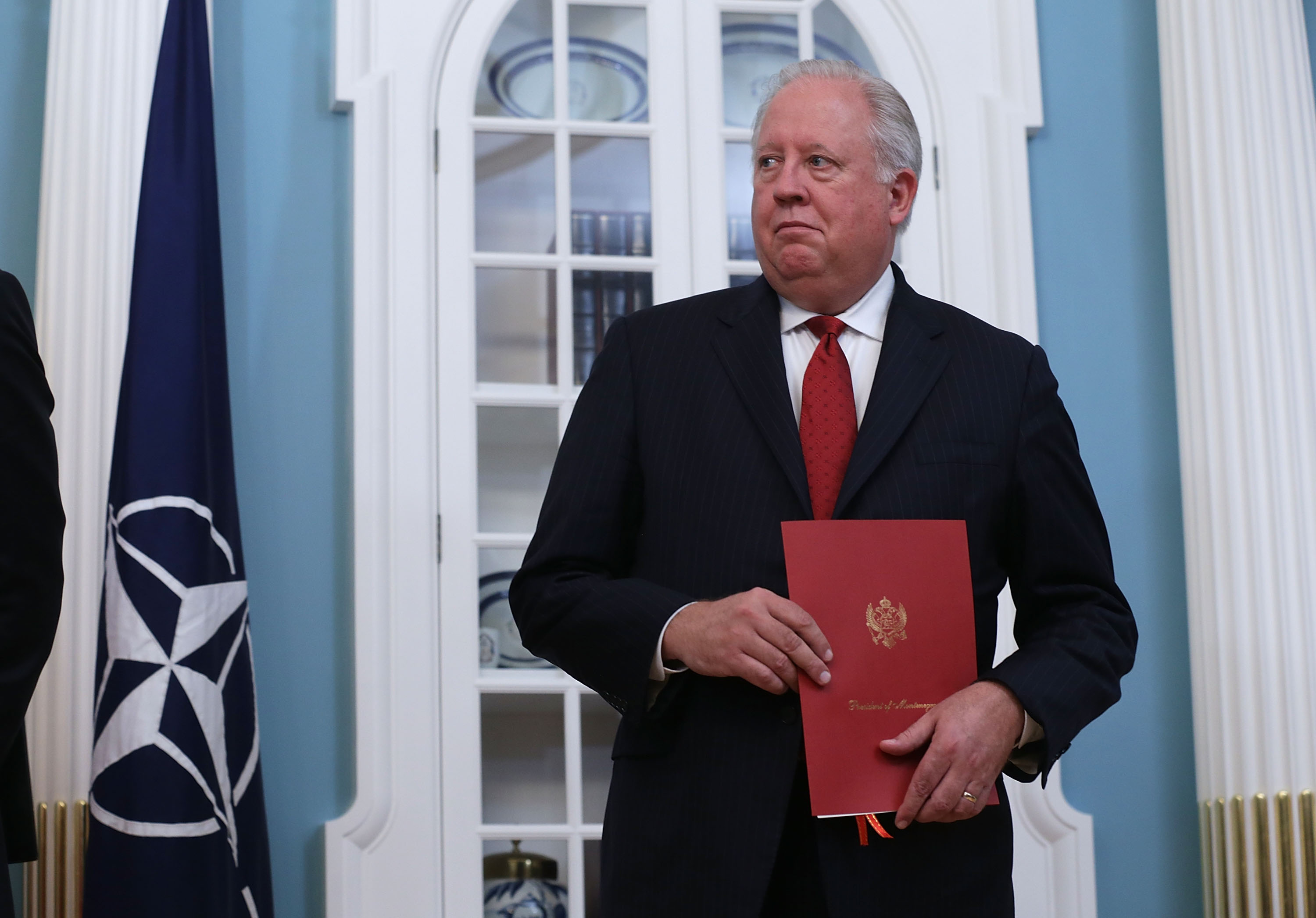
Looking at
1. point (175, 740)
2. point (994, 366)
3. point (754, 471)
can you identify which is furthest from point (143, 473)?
point (994, 366)

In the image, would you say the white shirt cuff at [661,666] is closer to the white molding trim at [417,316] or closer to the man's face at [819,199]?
the man's face at [819,199]

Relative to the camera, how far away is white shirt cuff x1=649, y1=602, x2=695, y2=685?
1428 mm

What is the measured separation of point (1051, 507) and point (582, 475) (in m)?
0.58

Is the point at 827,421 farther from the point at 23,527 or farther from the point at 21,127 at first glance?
the point at 21,127

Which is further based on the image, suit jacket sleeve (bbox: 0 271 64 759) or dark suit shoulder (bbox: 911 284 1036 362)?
dark suit shoulder (bbox: 911 284 1036 362)

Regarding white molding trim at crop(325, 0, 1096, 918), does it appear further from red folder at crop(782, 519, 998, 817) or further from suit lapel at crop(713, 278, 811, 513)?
red folder at crop(782, 519, 998, 817)

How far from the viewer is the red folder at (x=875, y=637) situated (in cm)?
135

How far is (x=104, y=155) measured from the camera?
106 inches

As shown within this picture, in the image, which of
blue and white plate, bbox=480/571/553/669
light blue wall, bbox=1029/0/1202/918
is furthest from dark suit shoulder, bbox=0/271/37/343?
light blue wall, bbox=1029/0/1202/918

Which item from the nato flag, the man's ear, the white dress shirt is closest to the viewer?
the white dress shirt

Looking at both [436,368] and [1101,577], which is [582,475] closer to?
[1101,577]

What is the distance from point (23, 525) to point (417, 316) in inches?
57.7

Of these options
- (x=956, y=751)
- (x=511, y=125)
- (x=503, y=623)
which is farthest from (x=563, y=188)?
(x=956, y=751)

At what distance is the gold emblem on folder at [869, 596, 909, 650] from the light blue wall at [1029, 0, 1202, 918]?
1.77m
